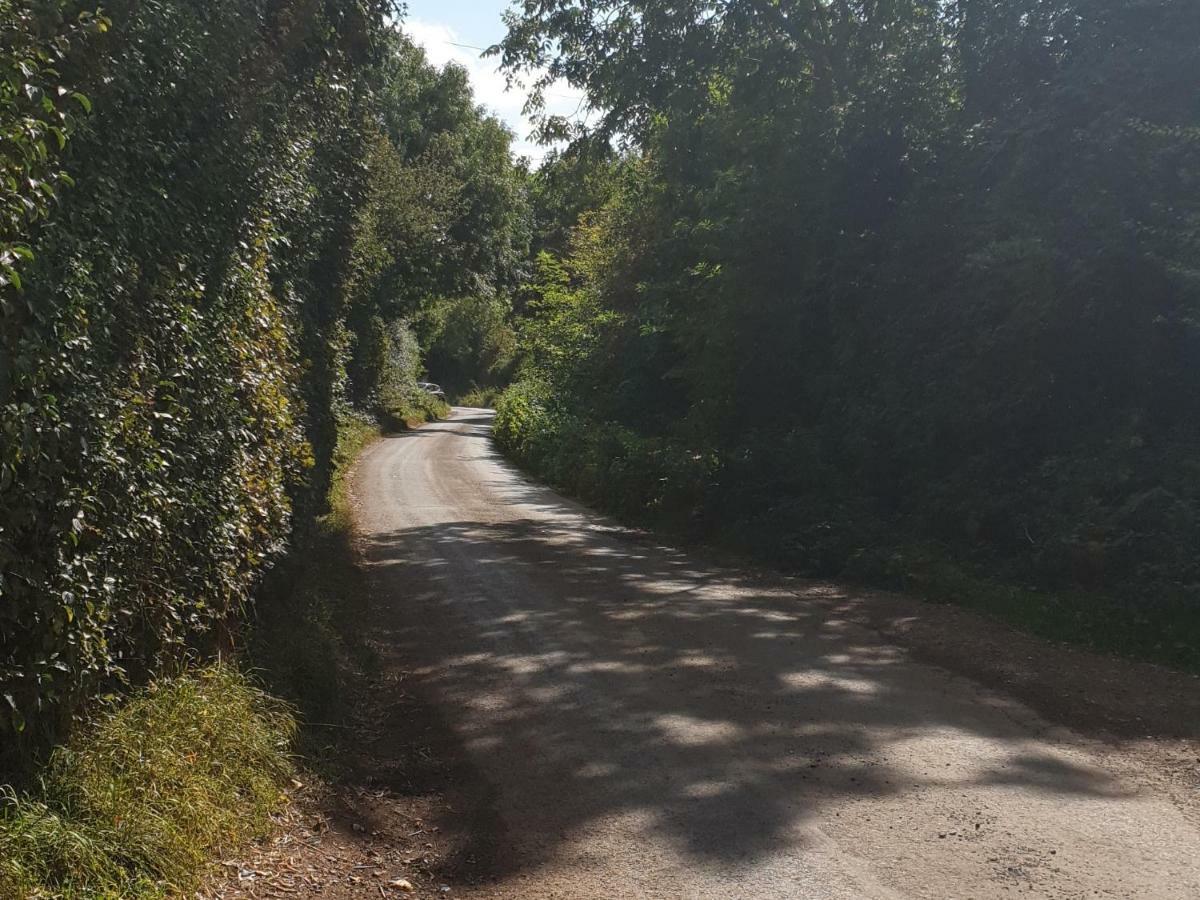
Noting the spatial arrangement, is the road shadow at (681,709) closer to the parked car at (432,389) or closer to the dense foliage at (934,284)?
the dense foliage at (934,284)

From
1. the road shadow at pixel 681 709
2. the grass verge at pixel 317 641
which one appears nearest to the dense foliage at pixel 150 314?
the grass verge at pixel 317 641

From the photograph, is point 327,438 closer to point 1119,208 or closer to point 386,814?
point 386,814

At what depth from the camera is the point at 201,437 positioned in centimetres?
648

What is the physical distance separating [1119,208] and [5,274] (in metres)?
12.2

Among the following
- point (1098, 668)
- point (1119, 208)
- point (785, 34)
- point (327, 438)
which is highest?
point (785, 34)

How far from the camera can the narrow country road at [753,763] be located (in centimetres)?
502

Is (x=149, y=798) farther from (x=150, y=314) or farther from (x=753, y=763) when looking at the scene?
(x=753, y=763)

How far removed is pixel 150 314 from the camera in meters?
5.68

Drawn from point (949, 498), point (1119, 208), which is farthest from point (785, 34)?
point (949, 498)

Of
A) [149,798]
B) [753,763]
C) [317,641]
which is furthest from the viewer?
[317,641]

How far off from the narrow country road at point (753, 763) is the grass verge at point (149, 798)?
48.3 inches

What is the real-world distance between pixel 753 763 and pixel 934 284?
33.0 ft

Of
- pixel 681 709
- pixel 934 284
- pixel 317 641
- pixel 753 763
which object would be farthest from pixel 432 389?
pixel 753 763

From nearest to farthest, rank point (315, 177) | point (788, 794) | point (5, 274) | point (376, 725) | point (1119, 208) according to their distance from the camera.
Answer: point (5, 274)
point (788, 794)
point (376, 725)
point (315, 177)
point (1119, 208)
